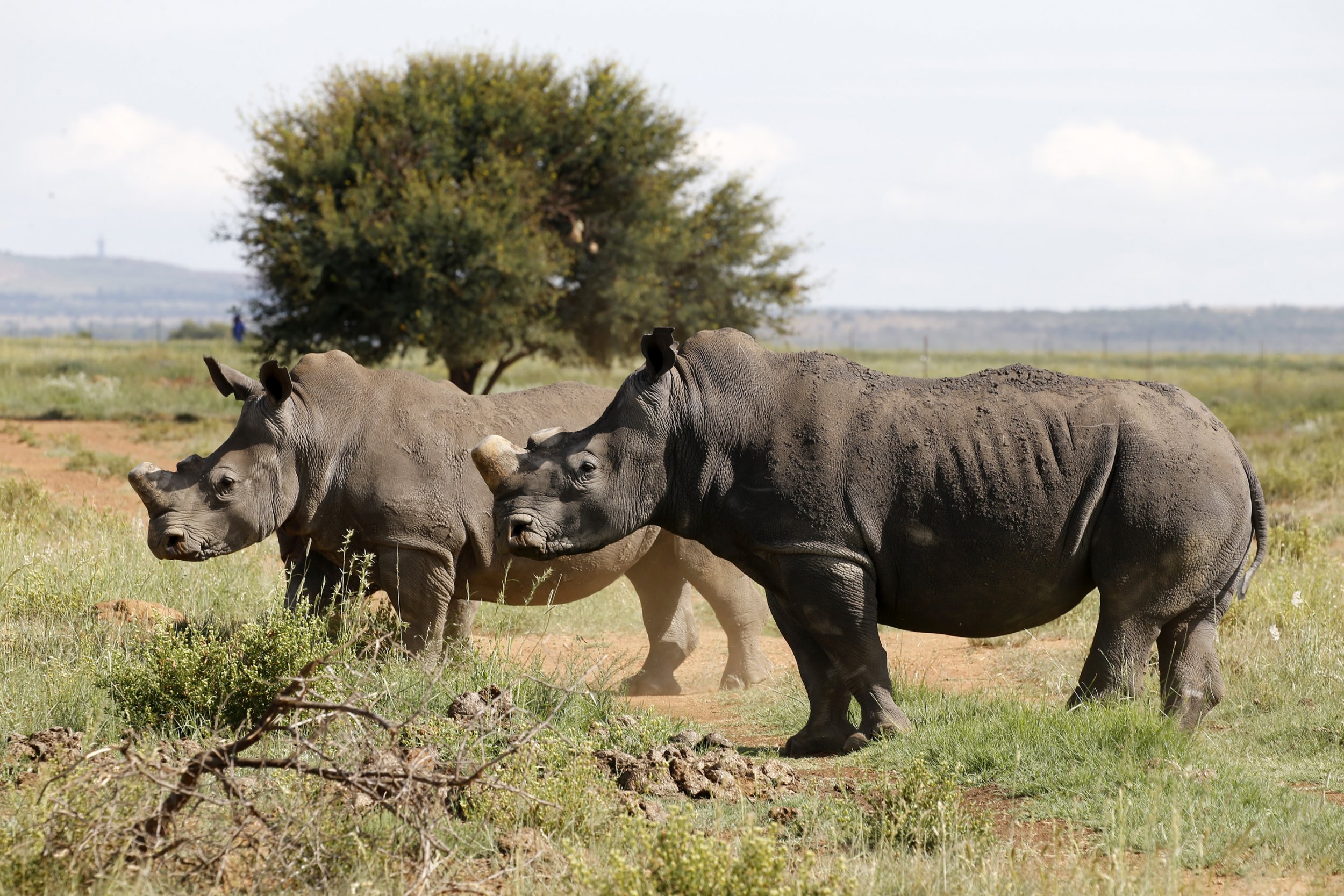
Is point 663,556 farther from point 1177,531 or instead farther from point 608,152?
point 608,152

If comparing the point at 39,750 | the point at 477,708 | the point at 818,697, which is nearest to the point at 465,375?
the point at 818,697

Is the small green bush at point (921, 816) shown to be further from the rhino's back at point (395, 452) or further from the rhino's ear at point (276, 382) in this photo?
the rhino's ear at point (276, 382)

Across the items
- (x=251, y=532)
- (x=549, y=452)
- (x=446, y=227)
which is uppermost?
(x=446, y=227)

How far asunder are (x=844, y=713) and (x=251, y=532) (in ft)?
10.1

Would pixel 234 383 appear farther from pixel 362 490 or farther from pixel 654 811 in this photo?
pixel 654 811

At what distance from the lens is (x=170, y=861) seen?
3986 mm

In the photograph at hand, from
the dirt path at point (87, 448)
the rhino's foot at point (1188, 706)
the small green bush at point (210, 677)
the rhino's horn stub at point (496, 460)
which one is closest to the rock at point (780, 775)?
the rhino's horn stub at point (496, 460)

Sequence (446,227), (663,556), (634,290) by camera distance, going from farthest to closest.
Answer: (634,290), (446,227), (663,556)

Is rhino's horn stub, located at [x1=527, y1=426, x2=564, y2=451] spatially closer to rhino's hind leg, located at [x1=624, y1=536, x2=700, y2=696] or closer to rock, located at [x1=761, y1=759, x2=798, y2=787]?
rock, located at [x1=761, y1=759, x2=798, y2=787]

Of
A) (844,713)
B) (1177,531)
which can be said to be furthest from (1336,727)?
(844,713)

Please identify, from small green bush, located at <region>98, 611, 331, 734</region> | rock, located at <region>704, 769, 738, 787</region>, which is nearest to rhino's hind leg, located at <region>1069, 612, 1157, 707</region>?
rock, located at <region>704, 769, 738, 787</region>

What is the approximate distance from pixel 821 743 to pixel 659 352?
187 centimetres

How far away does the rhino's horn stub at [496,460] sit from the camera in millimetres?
5629

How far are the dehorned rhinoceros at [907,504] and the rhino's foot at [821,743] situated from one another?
1 centimetres
